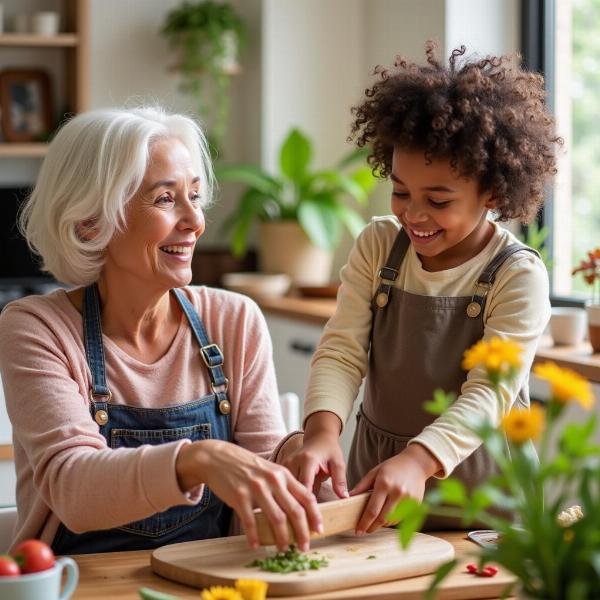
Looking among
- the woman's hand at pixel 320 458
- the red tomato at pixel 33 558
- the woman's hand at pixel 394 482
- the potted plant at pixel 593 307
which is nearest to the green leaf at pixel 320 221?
the potted plant at pixel 593 307

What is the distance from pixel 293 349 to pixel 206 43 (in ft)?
4.57

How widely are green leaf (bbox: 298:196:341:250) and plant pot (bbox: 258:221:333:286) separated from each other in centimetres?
10

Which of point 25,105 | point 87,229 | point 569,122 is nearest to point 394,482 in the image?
point 87,229

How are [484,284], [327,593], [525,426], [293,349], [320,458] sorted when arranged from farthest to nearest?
[293,349], [484,284], [320,458], [327,593], [525,426]

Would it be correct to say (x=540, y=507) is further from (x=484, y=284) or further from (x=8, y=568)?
(x=484, y=284)

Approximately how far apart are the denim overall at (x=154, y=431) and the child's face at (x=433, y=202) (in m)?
0.40

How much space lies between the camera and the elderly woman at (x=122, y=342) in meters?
1.49

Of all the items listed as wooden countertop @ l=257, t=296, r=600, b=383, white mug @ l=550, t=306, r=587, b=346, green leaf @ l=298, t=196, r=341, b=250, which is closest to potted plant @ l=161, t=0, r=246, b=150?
green leaf @ l=298, t=196, r=341, b=250

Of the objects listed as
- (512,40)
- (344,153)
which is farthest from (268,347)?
(344,153)

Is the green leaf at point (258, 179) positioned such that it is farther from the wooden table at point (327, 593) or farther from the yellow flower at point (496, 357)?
the yellow flower at point (496, 357)

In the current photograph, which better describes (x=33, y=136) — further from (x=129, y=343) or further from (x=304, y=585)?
(x=304, y=585)

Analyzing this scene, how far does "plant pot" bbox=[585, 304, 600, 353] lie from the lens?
2.50 metres

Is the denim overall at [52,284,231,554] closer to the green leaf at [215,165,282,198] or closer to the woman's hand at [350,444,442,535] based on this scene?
the woman's hand at [350,444,442,535]

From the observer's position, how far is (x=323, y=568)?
4.08 ft
